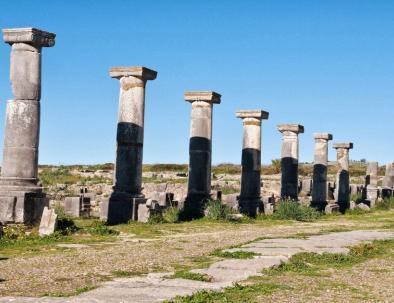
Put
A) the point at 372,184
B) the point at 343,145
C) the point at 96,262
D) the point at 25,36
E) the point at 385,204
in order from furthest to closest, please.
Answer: the point at 372,184 < the point at 343,145 < the point at 385,204 < the point at 25,36 < the point at 96,262

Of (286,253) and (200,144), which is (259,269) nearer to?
(286,253)

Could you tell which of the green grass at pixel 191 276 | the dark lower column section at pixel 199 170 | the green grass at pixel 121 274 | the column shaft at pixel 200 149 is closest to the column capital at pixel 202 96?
the column shaft at pixel 200 149

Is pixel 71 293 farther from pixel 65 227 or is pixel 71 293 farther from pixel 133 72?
pixel 133 72

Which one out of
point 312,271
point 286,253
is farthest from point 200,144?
point 312,271

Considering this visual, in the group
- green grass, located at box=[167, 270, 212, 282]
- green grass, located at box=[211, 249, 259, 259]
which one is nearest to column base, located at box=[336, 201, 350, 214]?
green grass, located at box=[211, 249, 259, 259]

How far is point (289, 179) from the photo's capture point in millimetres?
32844

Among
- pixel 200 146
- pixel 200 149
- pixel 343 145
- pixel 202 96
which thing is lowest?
pixel 200 149

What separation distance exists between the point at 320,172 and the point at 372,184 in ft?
26.2

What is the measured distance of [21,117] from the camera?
17188 mm

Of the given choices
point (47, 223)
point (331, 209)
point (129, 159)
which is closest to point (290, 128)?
point (331, 209)

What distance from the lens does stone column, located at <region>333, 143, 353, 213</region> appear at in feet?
120

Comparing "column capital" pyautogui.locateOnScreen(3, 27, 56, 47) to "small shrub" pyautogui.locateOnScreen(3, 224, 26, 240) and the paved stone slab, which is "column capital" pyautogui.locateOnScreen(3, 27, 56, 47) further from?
the paved stone slab

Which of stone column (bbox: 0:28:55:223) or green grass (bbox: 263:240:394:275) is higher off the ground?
stone column (bbox: 0:28:55:223)

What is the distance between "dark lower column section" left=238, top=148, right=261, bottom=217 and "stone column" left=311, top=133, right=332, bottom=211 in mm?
6626
